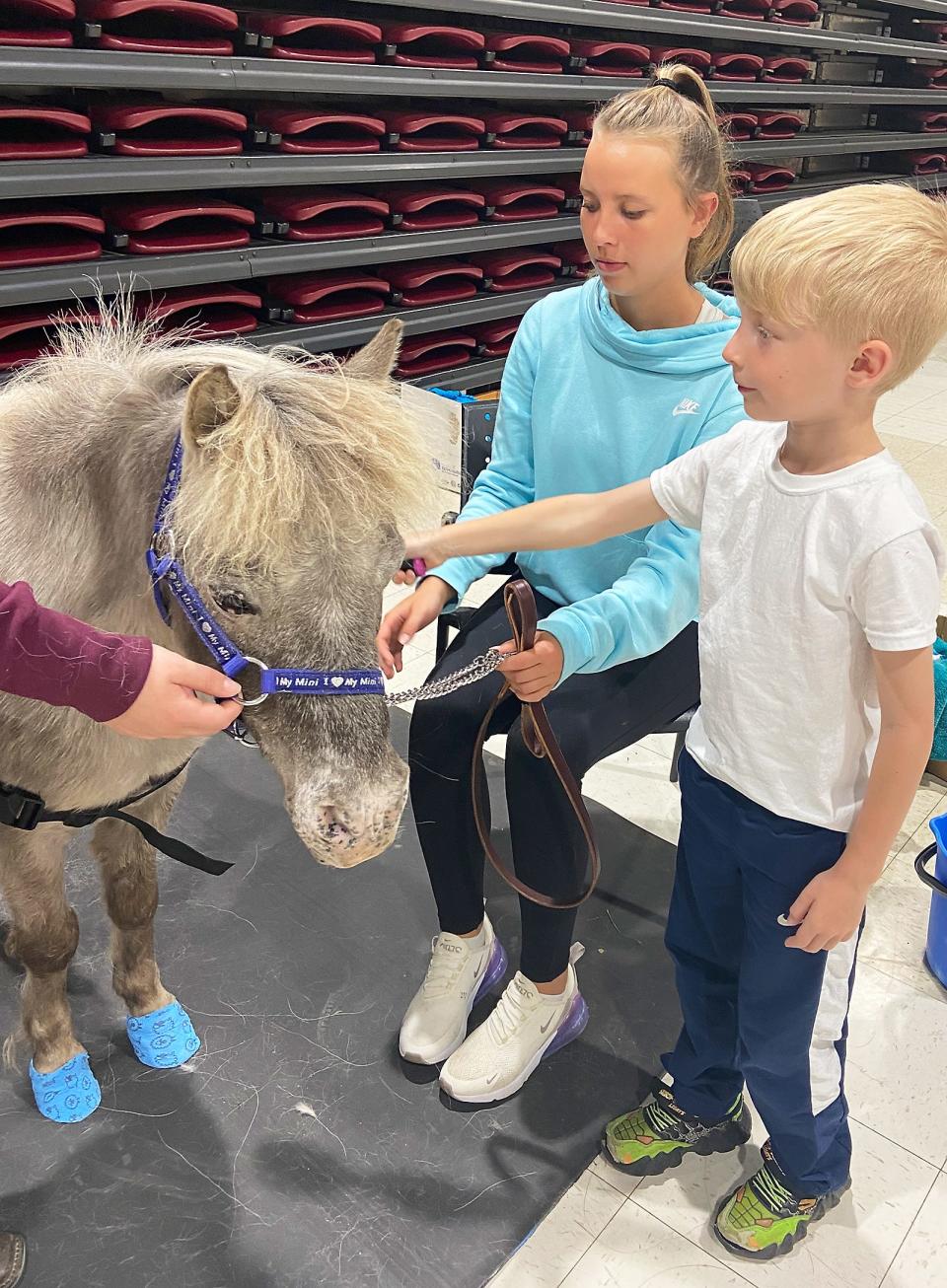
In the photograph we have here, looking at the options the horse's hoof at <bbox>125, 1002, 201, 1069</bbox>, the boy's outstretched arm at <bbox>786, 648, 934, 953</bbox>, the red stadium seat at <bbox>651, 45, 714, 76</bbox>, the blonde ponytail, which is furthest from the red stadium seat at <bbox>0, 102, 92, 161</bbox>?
the red stadium seat at <bbox>651, 45, 714, 76</bbox>

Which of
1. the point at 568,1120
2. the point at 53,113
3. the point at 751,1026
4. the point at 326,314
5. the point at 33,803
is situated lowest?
the point at 568,1120

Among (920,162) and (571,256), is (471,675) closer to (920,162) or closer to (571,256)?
(571,256)

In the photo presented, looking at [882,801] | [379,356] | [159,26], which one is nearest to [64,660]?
[379,356]

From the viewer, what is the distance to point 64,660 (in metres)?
0.84

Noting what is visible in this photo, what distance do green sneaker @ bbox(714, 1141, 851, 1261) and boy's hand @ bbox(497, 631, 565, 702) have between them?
0.79 m

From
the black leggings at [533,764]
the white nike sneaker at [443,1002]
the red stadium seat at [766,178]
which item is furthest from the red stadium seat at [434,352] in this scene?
the red stadium seat at [766,178]

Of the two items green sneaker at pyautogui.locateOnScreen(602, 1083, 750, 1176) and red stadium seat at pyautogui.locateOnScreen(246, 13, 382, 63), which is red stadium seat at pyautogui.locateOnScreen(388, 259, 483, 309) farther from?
green sneaker at pyautogui.locateOnScreen(602, 1083, 750, 1176)

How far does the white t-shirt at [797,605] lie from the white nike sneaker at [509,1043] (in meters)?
0.62

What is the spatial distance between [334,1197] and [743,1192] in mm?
611

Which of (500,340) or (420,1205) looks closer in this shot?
(420,1205)

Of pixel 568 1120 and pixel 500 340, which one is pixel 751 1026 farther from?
pixel 500 340

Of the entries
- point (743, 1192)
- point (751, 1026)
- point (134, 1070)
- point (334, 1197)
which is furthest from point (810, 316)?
point (134, 1070)

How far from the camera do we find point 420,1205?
132cm

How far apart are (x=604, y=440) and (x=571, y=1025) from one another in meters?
1.03
